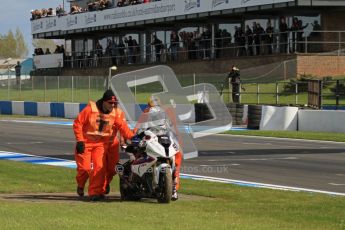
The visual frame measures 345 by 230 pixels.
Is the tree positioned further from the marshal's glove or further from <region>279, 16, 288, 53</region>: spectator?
the marshal's glove

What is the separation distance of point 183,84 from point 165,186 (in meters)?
27.1

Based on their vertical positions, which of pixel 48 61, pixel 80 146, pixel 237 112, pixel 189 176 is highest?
pixel 80 146

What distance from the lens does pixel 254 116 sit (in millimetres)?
30172

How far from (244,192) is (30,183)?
146 inches

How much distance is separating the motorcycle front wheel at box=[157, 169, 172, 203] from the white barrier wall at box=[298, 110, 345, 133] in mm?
17202

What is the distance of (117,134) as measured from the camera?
11.6 m

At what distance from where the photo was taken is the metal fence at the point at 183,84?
32.5 m

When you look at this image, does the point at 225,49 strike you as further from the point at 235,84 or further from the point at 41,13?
the point at 41,13

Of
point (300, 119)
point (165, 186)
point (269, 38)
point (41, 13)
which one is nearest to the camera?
point (165, 186)

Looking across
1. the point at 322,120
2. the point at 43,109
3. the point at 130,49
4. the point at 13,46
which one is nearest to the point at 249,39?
→ the point at 43,109

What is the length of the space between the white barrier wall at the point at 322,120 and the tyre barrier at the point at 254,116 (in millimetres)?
1727

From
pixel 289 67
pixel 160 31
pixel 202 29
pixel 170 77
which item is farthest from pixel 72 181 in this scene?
A: pixel 160 31

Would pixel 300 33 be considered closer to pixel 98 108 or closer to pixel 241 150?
pixel 241 150

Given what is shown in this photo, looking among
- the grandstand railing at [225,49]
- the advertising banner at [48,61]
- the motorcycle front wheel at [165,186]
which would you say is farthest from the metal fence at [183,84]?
the motorcycle front wheel at [165,186]
